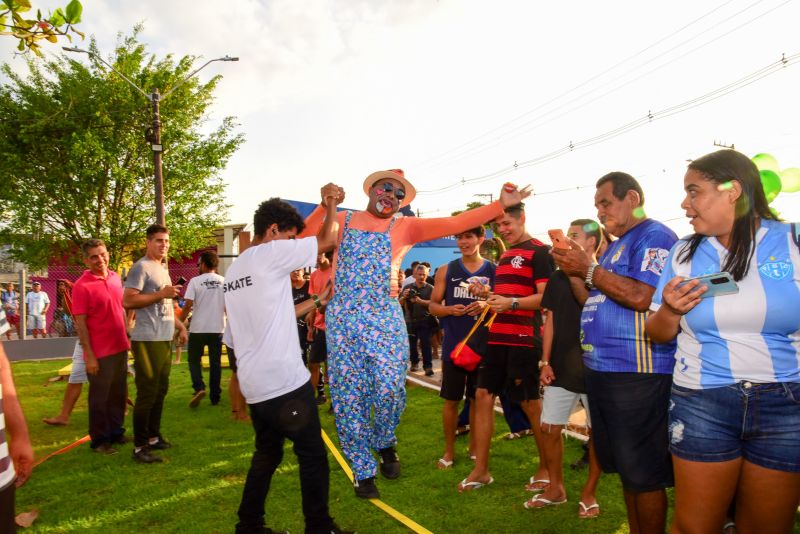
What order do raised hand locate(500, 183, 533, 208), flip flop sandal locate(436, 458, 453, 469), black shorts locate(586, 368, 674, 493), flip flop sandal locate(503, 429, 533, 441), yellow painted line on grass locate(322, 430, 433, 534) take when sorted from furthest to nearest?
flip flop sandal locate(503, 429, 533, 441)
flip flop sandal locate(436, 458, 453, 469)
raised hand locate(500, 183, 533, 208)
yellow painted line on grass locate(322, 430, 433, 534)
black shorts locate(586, 368, 674, 493)

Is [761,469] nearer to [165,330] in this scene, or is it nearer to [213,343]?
[165,330]

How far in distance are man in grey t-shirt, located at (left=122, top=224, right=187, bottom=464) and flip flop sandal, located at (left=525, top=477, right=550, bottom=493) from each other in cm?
389

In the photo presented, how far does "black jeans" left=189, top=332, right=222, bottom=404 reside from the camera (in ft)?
28.9

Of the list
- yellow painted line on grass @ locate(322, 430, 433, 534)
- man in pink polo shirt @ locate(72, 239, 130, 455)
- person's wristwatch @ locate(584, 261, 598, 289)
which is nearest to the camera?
person's wristwatch @ locate(584, 261, 598, 289)

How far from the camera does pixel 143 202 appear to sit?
24.7 m

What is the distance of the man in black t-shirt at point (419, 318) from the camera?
474 inches

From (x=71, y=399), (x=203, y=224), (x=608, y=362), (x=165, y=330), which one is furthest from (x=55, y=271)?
(x=608, y=362)

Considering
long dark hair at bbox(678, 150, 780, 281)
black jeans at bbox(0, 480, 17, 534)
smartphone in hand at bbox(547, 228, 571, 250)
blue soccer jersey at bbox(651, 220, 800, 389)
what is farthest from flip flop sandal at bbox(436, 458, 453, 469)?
black jeans at bbox(0, 480, 17, 534)

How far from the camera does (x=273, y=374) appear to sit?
3465mm

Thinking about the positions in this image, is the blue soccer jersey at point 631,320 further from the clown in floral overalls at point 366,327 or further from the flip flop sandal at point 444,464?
the flip flop sandal at point 444,464

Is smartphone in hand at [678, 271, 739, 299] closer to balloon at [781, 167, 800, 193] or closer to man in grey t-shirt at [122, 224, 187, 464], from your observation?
balloon at [781, 167, 800, 193]

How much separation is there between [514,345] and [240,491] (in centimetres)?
281

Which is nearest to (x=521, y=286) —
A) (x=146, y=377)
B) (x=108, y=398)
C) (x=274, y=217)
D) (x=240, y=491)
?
(x=274, y=217)

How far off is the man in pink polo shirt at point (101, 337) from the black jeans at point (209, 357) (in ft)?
7.89
